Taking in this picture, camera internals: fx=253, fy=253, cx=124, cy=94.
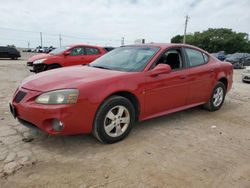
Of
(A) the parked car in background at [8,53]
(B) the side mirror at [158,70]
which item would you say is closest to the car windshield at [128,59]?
(B) the side mirror at [158,70]

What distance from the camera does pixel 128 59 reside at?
4.39 metres

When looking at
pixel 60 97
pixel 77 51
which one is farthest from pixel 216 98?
pixel 77 51

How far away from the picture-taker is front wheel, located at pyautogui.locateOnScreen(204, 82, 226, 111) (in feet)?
17.9

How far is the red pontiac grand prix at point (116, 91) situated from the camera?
3.24 meters

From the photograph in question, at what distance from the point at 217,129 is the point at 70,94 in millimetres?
2701

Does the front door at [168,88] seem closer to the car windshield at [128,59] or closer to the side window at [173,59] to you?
the side window at [173,59]

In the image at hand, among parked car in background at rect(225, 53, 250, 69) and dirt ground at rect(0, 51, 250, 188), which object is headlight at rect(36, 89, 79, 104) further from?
parked car in background at rect(225, 53, 250, 69)

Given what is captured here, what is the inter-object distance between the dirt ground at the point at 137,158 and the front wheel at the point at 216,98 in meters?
0.90

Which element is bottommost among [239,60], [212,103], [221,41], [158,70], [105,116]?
[212,103]

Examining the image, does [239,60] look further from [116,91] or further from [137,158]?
[137,158]

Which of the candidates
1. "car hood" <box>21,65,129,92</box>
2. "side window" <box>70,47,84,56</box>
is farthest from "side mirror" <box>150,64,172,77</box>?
"side window" <box>70,47,84,56</box>

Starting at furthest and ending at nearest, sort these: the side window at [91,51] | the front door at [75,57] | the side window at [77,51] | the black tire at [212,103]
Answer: the side window at [91,51] < the side window at [77,51] < the front door at [75,57] < the black tire at [212,103]

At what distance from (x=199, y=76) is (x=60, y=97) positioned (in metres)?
2.85

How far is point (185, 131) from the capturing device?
14.1ft
